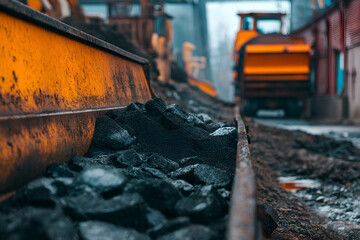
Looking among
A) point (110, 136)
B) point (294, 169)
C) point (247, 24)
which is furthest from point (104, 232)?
point (247, 24)

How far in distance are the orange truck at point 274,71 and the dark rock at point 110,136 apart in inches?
384

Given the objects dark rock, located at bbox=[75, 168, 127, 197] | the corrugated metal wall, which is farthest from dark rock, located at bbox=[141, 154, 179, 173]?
the corrugated metal wall

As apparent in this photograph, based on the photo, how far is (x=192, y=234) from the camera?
1479mm

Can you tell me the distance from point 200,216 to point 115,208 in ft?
1.23

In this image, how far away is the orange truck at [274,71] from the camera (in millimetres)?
12180

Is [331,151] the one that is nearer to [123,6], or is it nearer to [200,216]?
[200,216]

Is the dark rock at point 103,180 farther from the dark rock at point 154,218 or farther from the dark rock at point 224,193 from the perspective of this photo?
the dark rock at point 224,193

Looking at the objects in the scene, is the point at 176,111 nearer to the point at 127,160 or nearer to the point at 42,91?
the point at 127,160

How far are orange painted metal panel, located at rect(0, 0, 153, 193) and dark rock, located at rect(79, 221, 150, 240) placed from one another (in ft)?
1.75

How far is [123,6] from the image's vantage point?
15.0 metres

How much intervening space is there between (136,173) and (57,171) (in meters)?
0.47

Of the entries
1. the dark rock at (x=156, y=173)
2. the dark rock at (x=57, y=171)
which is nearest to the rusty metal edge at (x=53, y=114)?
the dark rock at (x=57, y=171)

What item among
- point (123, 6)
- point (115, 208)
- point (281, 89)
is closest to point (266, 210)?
point (115, 208)

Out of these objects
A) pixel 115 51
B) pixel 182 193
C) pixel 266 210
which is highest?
pixel 115 51
